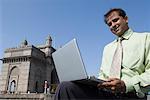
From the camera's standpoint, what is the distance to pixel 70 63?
5.31 feet

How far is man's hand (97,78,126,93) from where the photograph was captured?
1.56 meters

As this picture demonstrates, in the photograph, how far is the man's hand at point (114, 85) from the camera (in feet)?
5.11

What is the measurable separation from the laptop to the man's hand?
0.04 meters

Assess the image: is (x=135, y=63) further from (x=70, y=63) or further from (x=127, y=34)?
(x=70, y=63)

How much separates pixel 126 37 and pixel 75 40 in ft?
1.67

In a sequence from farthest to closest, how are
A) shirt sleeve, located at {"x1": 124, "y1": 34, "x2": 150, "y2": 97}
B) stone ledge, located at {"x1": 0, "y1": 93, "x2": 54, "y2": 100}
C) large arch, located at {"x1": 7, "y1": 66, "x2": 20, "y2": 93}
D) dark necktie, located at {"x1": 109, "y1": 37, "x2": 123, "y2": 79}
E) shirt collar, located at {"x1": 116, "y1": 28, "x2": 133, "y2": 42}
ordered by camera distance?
large arch, located at {"x1": 7, "y1": 66, "x2": 20, "y2": 93} → stone ledge, located at {"x1": 0, "y1": 93, "x2": 54, "y2": 100} → shirt collar, located at {"x1": 116, "y1": 28, "x2": 133, "y2": 42} → dark necktie, located at {"x1": 109, "y1": 37, "x2": 123, "y2": 79} → shirt sleeve, located at {"x1": 124, "y1": 34, "x2": 150, "y2": 97}

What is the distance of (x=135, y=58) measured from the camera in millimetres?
1807

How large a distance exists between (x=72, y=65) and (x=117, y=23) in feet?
1.70

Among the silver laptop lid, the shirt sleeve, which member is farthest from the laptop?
the shirt sleeve

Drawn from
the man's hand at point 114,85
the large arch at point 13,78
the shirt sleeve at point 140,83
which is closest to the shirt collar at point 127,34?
the shirt sleeve at point 140,83

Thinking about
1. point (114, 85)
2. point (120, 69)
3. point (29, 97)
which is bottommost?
point (114, 85)

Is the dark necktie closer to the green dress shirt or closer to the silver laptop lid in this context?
the green dress shirt

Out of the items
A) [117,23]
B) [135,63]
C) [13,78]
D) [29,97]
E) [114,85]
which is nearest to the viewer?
[114,85]

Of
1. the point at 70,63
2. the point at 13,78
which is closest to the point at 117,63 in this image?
the point at 70,63
